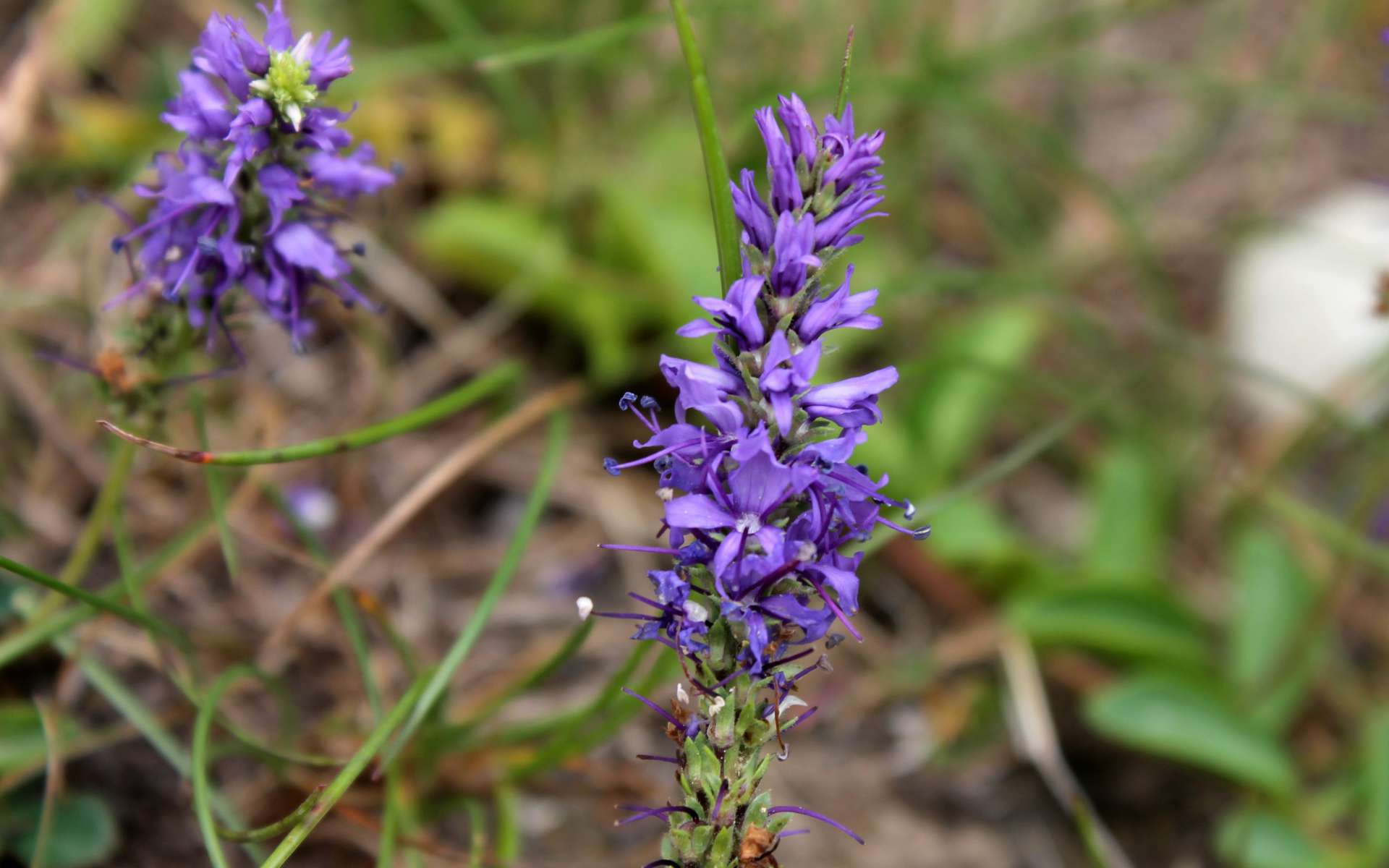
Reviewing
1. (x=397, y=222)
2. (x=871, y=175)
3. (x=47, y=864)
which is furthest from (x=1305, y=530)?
(x=47, y=864)

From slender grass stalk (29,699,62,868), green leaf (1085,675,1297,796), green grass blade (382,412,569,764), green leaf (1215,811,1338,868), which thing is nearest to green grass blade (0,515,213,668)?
slender grass stalk (29,699,62,868)

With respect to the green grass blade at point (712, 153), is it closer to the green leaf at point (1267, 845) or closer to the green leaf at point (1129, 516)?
the green leaf at point (1129, 516)

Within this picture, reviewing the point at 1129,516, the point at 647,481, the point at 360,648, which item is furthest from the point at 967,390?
the point at 360,648

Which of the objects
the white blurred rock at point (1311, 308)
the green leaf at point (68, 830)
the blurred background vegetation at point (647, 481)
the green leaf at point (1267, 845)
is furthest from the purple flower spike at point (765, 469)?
the white blurred rock at point (1311, 308)

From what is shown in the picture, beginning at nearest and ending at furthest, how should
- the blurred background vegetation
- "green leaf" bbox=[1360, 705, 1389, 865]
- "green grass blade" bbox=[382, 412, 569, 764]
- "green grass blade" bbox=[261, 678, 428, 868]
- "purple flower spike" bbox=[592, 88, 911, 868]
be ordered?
"purple flower spike" bbox=[592, 88, 911, 868] → "green grass blade" bbox=[261, 678, 428, 868] → "green grass blade" bbox=[382, 412, 569, 764] → the blurred background vegetation → "green leaf" bbox=[1360, 705, 1389, 865]

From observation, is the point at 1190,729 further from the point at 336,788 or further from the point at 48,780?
the point at 48,780

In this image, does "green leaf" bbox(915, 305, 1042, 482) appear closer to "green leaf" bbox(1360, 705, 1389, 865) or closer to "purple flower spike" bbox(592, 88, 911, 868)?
"green leaf" bbox(1360, 705, 1389, 865)
